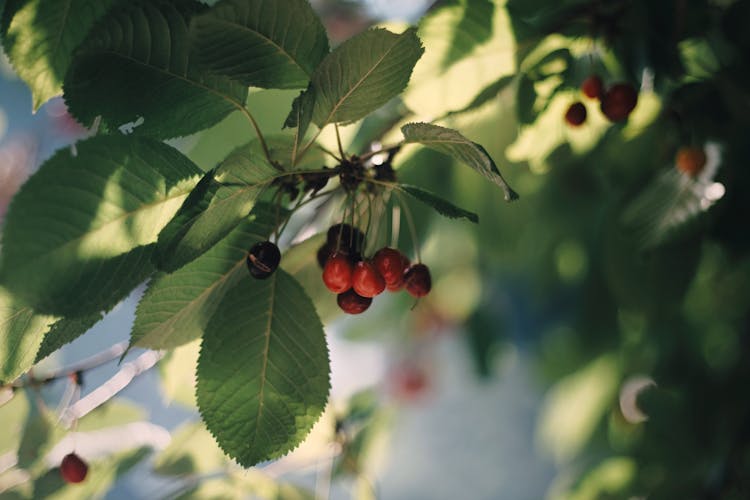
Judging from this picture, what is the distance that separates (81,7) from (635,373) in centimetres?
208

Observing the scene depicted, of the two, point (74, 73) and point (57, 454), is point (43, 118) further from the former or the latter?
point (74, 73)

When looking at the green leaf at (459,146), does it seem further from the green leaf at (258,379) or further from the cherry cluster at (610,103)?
the cherry cluster at (610,103)

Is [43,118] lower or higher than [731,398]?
higher

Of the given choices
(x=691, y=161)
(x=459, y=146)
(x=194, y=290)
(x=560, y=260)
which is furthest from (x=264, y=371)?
(x=560, y=260)

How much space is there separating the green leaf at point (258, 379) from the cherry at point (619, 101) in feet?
2.21

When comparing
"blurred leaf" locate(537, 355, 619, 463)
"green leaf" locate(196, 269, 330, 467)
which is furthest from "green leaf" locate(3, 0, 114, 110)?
"blurred leaf" locate(537, 355, 619, 463)

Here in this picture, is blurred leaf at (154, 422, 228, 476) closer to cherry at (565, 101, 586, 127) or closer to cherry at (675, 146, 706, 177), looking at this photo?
cherry at (565, 101, 586, 127)

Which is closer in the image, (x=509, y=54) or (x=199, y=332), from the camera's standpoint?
(x=199, y=332)

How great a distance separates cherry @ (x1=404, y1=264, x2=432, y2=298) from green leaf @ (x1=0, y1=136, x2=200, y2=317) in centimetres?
34

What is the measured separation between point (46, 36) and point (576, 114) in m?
0.86

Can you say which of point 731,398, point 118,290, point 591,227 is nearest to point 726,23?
point 591,227

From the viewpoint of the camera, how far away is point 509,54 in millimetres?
1147

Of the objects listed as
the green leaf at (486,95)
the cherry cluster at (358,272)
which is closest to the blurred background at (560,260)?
the green leaf at (486,95)

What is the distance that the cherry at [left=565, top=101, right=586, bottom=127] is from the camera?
1221mm
